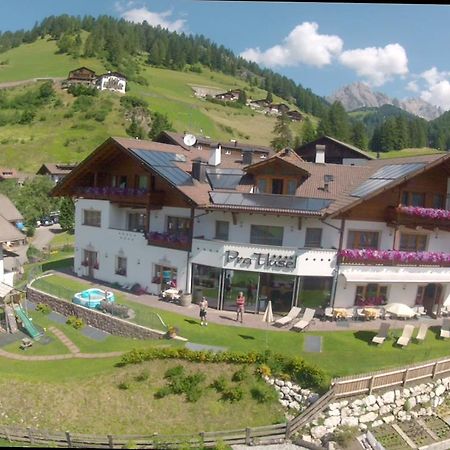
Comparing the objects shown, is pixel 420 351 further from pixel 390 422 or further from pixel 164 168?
pixel 164 168

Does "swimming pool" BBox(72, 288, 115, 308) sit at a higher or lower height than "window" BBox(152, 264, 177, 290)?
lower

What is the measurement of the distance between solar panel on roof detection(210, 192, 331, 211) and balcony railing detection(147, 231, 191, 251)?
306cm

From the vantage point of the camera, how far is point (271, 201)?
25781 millimetres

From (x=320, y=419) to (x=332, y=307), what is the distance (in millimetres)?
9404

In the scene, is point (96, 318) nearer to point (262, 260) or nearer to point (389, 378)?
point (262, 260)

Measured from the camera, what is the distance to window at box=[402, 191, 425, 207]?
27.6 metres

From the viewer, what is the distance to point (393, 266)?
26.2m

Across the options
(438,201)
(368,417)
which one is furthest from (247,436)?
(438,201)

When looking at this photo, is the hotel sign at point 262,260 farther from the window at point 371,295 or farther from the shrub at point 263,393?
the shrub at point 263,393

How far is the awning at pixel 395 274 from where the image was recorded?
2562 centimetres

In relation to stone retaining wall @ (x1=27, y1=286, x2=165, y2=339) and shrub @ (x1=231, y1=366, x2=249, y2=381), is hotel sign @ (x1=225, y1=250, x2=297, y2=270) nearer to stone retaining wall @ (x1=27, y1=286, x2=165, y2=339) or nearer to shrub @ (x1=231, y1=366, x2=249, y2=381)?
stone retaining wall @ (x1=27, y1=286, x2=165, y2=339)

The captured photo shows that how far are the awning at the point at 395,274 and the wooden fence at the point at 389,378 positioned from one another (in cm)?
616

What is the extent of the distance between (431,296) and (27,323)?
2438 centimetres

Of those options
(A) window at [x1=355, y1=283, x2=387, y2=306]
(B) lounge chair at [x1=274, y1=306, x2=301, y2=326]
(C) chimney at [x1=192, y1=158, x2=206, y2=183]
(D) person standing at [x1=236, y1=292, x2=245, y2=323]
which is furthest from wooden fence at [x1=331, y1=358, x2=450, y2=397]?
(C) chimney at [x1=192, y1=158, x2=206, y2=183]
